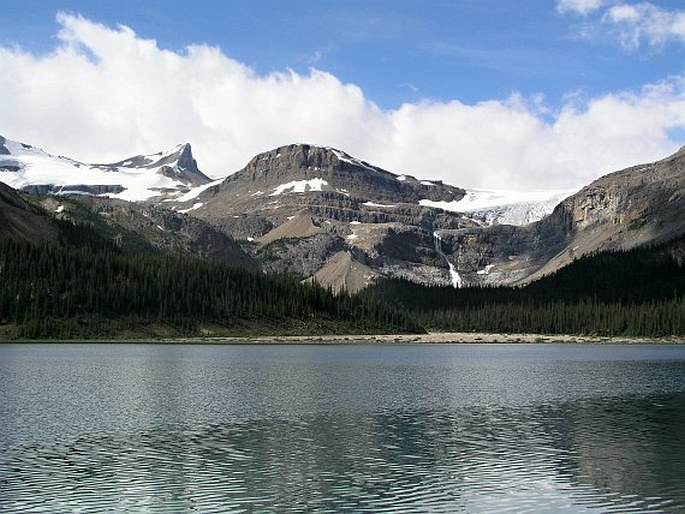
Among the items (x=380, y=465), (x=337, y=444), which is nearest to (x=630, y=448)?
(x=380, y=465)

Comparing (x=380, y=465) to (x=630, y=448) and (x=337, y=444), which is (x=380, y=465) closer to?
(x=337, y=444)

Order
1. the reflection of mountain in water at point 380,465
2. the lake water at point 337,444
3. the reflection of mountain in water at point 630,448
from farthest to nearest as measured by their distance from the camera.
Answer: the reflection of mountain in water at point 630,448, the lake water at point 337,444, the reflection of mountain in water at point 380,465

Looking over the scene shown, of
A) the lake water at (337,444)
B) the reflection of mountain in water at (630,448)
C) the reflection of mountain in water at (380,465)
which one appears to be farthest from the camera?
the reflection of mountain in water at (630,448)

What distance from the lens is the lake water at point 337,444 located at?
125 ft

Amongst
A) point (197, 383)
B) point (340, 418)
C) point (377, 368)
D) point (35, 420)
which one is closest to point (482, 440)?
point (340, 418)

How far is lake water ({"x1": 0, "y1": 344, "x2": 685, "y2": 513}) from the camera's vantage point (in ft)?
125

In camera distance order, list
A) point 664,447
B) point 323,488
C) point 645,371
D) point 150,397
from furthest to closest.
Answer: point 645,371 → point 150,397 → point 664,447 → point 323,488

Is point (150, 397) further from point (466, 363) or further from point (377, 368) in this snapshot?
point (466, 363)

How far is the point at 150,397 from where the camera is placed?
7744 centimetres

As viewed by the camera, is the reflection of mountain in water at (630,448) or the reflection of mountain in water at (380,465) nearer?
the reflection of mountain in water at (380,465)

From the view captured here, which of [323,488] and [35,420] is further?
[35,420]

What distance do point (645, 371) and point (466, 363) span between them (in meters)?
31.5

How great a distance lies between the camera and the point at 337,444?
2057 inches

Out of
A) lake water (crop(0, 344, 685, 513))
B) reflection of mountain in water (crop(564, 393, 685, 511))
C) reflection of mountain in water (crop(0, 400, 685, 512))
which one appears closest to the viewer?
reflection of mountain in water (crop(0, 400, 685, 512))
